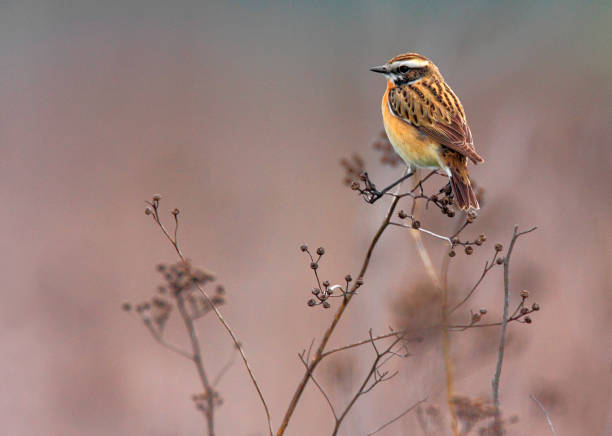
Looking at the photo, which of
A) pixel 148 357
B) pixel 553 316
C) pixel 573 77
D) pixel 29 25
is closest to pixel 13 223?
pixel 148 357

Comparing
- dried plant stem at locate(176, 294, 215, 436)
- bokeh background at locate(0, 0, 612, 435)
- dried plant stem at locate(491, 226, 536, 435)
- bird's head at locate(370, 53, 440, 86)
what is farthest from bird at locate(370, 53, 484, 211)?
dried plant stem at locate(176, 294, 215, 436)

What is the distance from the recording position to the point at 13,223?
1150 centimetres

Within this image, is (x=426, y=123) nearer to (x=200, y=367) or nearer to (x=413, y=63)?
(x=413, y=63)

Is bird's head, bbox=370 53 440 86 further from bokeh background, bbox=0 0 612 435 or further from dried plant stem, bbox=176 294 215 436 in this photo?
dried plant stem, bbox=176 294 215 436

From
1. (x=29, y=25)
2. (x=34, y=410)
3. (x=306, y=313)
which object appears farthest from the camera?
(x=29, y=25)

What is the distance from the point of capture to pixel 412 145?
159 inches

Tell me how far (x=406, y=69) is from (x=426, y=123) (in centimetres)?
49

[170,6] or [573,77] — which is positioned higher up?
[170,6]

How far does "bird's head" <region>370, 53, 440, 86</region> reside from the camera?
14.6 feet

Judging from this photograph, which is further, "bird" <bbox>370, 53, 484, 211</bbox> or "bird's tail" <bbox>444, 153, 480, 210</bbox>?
"bird" <bbox>370, 53, 484, 211</bbox>

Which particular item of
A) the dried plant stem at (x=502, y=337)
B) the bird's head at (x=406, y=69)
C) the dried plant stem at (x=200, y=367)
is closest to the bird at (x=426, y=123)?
the bird's head at (x=406, y=69)

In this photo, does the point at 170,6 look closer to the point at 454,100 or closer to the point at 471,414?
the point at 454,100

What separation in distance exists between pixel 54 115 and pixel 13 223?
4565 mm

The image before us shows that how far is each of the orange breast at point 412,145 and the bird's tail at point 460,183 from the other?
9cm
